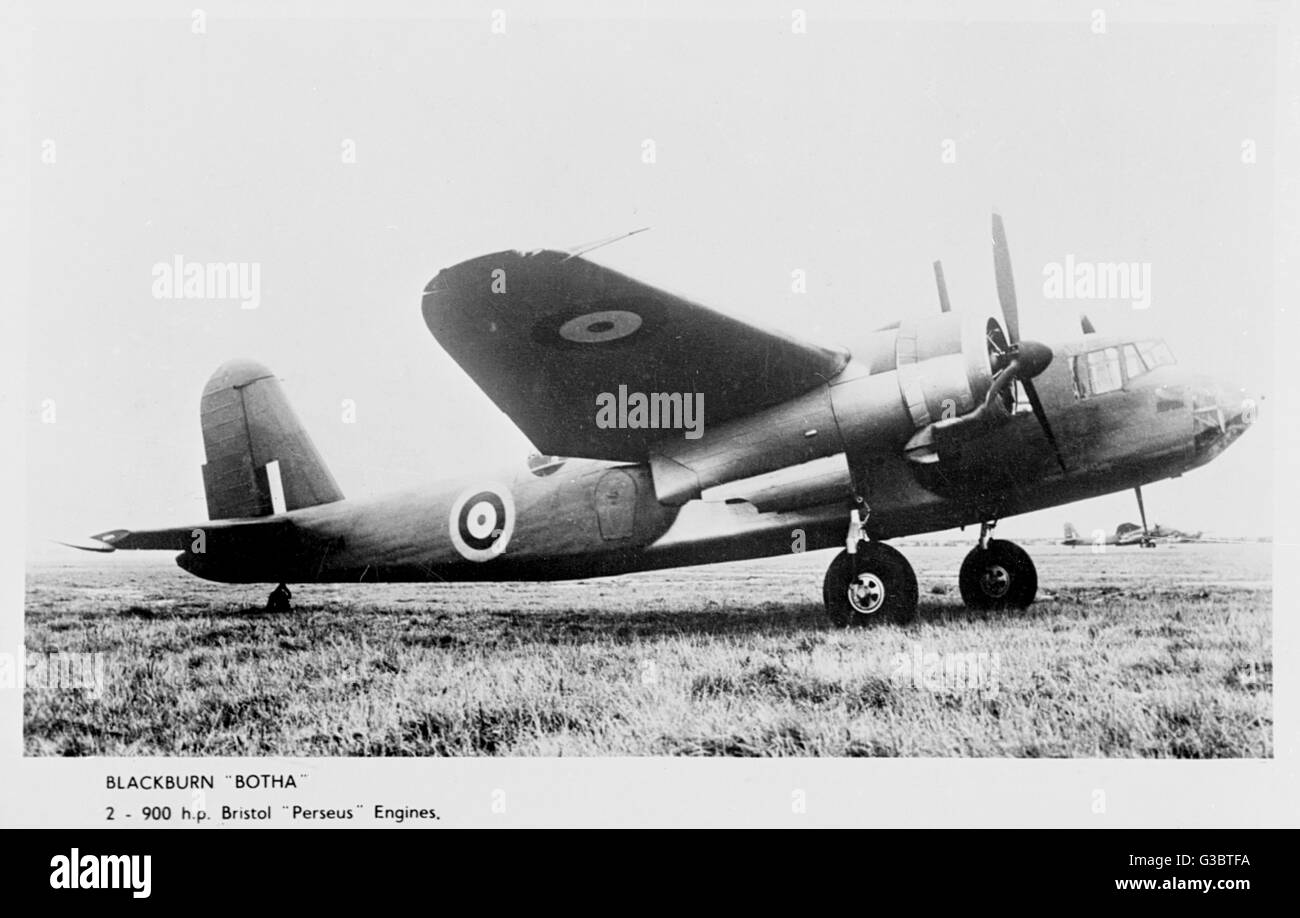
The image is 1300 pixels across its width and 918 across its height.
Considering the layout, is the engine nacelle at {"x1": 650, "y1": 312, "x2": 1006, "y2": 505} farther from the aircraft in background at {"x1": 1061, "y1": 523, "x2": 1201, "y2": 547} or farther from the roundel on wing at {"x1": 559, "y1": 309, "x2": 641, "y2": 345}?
the aircraft in background at {"x1": 1061, "y1": 523, "x2": 1201, "y2": 547}

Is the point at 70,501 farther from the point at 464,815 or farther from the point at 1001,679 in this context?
the point at 1001,679

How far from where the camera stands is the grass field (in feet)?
16.4

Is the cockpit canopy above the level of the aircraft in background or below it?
above

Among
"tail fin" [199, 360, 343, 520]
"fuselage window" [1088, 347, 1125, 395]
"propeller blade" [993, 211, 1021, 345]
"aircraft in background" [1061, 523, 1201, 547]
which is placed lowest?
"aircraft in background" [1061, 523, 1201, 547]

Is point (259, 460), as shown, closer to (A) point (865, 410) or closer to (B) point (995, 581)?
(A) point (865, 410)

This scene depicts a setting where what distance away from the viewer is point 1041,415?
6.11m

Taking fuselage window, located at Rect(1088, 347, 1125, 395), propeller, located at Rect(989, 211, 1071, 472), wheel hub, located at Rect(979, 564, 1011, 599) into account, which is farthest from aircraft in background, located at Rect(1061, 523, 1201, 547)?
propeller, located at Rect(989, 211, 1071, 472)

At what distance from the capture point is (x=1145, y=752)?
4938 millimetres

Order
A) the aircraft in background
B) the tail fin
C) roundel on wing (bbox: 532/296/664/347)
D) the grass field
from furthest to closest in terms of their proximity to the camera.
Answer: the tail fin
the aircraft in background
roundel on wing (bbox: 532/296/664/347)
the grass field

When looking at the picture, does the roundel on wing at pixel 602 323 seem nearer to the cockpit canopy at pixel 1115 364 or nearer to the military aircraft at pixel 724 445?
the military aircraft at pixel 724 445

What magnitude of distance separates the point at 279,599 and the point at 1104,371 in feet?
21.3

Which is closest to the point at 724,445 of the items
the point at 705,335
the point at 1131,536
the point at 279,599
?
the point at 705,335

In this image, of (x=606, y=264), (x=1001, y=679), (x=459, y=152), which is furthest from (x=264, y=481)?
(x=1001, y=679)

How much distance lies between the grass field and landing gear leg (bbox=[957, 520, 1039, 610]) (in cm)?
28
